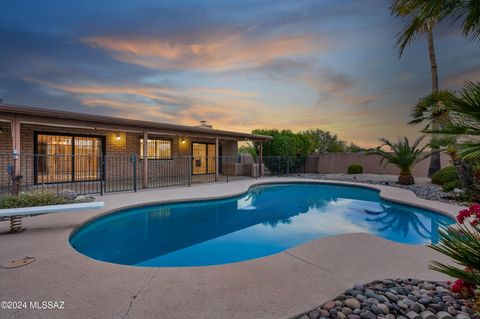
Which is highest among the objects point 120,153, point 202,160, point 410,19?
point 410,19

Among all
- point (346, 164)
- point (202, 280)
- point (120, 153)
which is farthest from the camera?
point (346, 164)

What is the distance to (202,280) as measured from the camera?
2.38 meters

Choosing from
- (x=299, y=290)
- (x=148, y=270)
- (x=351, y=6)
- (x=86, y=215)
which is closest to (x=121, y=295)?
(x=148, y=270)

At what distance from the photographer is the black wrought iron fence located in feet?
26.5

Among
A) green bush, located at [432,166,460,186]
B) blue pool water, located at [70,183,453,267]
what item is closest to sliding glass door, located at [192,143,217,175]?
blue pool water, located at [70,183,453,267]

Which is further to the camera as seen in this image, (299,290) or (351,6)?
(351,6)

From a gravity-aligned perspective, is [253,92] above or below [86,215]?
above

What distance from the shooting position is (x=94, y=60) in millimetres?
9555

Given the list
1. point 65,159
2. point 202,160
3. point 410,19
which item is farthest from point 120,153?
point 410,19

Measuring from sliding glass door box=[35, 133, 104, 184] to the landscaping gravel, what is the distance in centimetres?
971

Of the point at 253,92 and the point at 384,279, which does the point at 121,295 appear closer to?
the point at 384,279

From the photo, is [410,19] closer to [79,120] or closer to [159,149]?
[79,120]

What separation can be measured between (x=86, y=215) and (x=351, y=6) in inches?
407

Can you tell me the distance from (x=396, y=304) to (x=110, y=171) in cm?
1147
